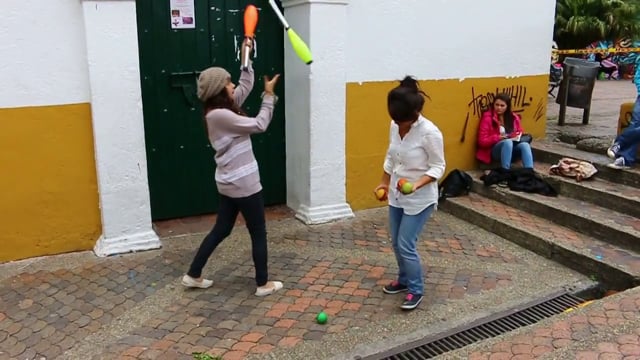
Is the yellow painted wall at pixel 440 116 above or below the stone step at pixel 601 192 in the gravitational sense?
above

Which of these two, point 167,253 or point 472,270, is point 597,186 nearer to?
point 472,270

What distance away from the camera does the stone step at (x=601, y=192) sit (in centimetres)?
535

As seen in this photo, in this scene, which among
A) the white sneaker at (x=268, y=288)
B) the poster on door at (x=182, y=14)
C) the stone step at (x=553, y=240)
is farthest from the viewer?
the poster on door at (x=182, y=14)

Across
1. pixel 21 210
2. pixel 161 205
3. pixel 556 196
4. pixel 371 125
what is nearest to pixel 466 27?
pixel 371 125

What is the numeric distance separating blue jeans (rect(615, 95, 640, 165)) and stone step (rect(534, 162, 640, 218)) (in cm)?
31

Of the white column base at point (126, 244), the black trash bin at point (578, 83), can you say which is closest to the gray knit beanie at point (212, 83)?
the white column base at point (126, 244)

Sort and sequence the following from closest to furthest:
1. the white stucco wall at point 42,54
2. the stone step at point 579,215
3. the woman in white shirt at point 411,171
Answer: the woman in white shirt at point 411,171, the white stucco wall at point 42,54, the stone step at point 579,215

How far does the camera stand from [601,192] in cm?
560

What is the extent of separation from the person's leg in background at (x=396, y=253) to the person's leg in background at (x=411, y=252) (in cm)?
8

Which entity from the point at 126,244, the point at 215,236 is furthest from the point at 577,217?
the point at 126,244

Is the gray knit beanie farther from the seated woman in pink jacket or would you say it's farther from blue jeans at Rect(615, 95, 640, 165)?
blue jeans at Rect(615, 95, 640, 165)

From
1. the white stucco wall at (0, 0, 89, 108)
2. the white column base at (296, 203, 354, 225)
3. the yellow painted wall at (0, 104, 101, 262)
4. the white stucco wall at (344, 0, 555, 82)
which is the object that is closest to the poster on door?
the white stucco wall at (0, 0, 89, 108)

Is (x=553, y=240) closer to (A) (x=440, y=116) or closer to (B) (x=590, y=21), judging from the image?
(A) (x=440, y=116)

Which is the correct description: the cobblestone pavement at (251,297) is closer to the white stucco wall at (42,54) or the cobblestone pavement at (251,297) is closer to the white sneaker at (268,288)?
the white sneaker at (268,288)
